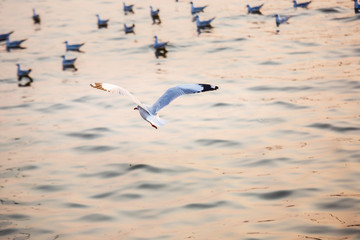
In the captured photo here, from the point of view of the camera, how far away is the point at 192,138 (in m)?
17.9

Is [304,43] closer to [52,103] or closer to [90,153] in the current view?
[52,103]

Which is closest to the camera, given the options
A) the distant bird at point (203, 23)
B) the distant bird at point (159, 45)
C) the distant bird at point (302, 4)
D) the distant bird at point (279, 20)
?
the distant bird at point (159, 45)

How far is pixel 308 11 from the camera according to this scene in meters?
32.4

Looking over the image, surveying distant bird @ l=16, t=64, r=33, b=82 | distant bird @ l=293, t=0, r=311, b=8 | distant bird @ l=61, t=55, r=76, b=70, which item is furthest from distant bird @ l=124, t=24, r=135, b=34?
distant bird @ l=293, t=0, r=311, b=8

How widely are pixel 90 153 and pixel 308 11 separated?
1875 centimetres

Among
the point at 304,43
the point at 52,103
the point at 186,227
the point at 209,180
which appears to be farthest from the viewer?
the point at 304,43

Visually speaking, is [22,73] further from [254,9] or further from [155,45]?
[254,9]

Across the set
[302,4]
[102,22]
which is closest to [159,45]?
[102,22]

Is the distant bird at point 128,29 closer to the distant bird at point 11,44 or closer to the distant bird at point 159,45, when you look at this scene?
the distant bird at point 159,45

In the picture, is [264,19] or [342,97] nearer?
[342,97]

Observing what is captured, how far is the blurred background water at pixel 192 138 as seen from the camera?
13.5 meters

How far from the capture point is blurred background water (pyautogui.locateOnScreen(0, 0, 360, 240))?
13.5 metres

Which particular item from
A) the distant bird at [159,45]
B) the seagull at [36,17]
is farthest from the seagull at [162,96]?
the seagull at [36,17]

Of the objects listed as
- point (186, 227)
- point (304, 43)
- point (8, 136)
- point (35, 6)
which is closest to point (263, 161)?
point (186, 227)
